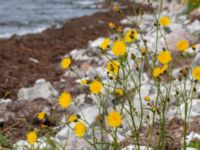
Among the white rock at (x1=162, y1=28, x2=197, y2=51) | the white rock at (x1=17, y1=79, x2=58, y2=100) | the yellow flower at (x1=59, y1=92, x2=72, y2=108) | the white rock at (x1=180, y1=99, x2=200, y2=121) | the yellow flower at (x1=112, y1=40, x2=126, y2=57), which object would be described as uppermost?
the white rock at (x1=162, y1=28, x2=197, y2=51)

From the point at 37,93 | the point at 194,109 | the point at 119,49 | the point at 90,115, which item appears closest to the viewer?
the point at 119,49

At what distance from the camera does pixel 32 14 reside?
2217 centimetres

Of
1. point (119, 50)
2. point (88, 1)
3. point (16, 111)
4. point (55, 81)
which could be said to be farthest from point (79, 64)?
point (88, 1)

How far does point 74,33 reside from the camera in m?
14.0

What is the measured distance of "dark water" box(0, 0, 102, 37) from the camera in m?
17.2

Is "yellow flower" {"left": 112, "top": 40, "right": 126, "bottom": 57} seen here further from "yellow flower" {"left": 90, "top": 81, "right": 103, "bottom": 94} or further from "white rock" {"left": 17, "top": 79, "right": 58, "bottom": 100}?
"white rock" {"left": 17, "top": 79, "right": 58, "bottom": 100}

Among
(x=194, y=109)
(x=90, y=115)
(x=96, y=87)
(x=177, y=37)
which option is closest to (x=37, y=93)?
(x=90, y=115)

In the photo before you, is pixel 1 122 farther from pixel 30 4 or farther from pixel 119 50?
pixel 30 4

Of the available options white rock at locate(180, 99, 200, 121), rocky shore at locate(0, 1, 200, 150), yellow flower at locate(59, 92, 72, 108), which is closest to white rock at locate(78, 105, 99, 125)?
rocky shore at locate(0, 1, 200, 150)

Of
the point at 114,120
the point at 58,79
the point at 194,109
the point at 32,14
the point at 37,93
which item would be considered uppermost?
the point at 32,14

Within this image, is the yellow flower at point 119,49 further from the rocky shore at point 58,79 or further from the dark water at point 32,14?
the dark water at point 32,14

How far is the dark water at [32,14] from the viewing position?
56.5 ft

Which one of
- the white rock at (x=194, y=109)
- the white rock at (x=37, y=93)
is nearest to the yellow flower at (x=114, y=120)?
the white rock at (x=194, y=109)

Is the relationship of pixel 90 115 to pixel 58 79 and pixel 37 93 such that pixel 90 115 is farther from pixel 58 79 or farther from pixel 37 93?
pixel 58 79
